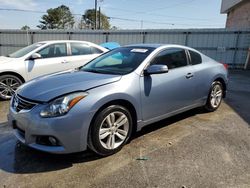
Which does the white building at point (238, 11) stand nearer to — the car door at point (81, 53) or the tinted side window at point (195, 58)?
the car door at point (81, 53)

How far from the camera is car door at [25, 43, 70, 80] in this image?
616 centimetres

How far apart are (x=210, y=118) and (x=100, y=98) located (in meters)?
2.74

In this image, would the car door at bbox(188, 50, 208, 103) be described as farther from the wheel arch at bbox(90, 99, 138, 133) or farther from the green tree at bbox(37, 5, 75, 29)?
the green tree at bbox(37, 5, 75, 29)

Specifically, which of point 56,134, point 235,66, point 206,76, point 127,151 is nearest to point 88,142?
point 56,134

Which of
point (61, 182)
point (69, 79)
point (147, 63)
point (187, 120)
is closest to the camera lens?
point (61, 182)

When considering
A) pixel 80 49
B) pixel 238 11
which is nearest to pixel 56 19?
pixel 238 11

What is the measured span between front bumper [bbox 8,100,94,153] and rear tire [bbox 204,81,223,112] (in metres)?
2.96

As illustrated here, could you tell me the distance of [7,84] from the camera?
5.98 metres

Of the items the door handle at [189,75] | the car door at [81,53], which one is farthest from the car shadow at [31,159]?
the car door at [81,53]

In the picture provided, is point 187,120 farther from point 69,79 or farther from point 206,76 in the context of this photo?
point 69,79

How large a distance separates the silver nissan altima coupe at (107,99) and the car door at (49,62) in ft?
8.38

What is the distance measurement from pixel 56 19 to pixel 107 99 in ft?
206

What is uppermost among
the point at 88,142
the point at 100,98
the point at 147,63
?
the point at 147,63

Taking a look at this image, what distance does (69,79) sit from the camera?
3.30 meters
